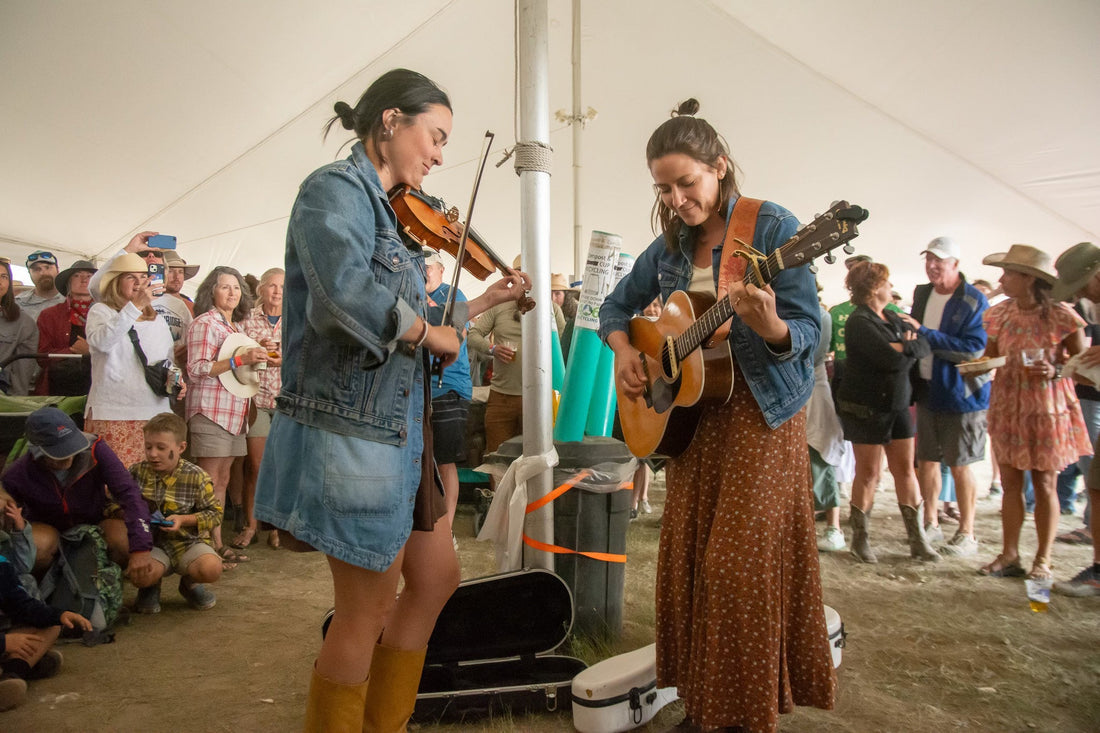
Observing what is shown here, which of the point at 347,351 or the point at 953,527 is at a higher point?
the point at 347,351

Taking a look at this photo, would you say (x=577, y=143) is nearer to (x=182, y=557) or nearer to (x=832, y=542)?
(x=832, y=542)

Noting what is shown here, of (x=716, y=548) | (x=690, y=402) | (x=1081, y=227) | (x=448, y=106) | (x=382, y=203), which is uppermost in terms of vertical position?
(x=1081, y=227)

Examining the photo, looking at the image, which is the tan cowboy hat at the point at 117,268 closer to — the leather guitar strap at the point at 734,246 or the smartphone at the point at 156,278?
the smartphone at the point at 156,278

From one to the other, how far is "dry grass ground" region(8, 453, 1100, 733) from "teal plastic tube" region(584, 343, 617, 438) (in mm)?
887

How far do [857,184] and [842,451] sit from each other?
4.80 metres

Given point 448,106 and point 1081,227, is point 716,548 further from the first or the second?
point 1081,227

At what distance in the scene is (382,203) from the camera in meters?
1.42

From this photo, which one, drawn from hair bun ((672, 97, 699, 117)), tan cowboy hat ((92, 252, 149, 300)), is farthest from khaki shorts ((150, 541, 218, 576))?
hair bun ((672, 97, 699, 117))

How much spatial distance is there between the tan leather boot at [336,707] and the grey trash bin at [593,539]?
130 centimetres

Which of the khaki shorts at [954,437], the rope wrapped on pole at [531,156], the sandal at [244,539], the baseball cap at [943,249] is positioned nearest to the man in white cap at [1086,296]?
the khaki shorts at [954,437]

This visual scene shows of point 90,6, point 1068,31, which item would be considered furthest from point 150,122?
point 1068,31

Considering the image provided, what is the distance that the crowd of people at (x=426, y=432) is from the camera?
1.32 meters

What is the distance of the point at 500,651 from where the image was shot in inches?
92.4

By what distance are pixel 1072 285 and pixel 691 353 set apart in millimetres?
2418
